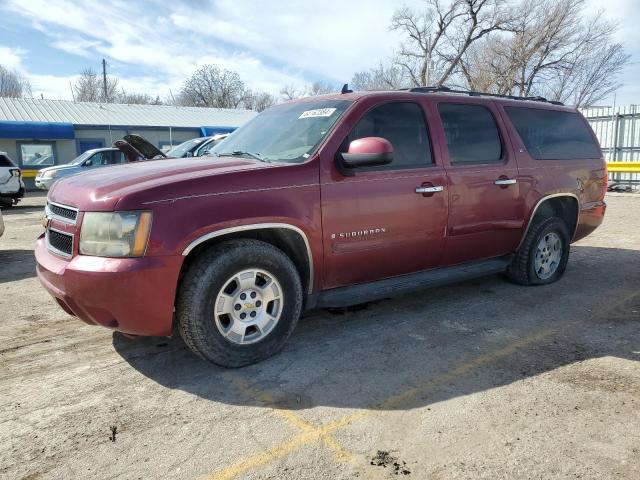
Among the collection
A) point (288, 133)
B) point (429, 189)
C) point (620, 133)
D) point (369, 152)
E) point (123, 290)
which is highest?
point (620, 133)

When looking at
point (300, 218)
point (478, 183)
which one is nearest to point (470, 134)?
point (478, 183)

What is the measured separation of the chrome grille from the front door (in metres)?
1.67

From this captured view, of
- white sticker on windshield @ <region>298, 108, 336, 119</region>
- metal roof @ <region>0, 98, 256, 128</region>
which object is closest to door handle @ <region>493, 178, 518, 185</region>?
white sticker on windshield @ <region>298, 108, 336, 119</region>

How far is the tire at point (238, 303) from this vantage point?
3.16 meters

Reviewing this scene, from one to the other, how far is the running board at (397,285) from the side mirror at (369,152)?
1.00 meters

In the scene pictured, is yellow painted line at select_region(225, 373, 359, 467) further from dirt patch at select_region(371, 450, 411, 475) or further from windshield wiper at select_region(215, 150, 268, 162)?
windshield wiper at select_region(215, 150, 268, 162)

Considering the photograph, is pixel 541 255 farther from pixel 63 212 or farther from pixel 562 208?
pixel 63 212

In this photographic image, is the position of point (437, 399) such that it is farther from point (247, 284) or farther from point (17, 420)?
point (17, 420)

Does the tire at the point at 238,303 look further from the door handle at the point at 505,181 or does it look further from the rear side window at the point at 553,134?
the rear side window at the point at 553,134

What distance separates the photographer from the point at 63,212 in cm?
335

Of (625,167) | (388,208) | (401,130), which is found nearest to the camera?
(388,208)

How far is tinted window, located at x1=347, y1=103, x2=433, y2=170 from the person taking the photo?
12.9 ft

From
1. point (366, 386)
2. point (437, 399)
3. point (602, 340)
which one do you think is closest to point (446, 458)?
point (437, 399)

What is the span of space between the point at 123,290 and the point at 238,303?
2.48ft
